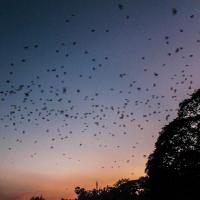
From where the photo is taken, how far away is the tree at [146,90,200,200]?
21.0 m

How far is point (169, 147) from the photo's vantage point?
72.9ft

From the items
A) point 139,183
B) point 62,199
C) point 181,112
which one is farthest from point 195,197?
point 62,199

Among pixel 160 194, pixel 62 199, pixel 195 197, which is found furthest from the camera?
pixel 62 199

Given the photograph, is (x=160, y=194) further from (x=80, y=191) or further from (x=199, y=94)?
(x=80, y=191)

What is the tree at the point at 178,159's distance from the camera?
69.0 ft

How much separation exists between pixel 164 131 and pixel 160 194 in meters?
3.97

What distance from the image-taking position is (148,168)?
23.2 metres

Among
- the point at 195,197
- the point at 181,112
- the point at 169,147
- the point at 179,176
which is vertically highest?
the point at 181,112

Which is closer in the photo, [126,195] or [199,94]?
[199,94]

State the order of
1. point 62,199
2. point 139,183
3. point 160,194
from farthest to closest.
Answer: point 62,199 → point 139,183 → point 160,194

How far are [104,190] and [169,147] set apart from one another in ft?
239

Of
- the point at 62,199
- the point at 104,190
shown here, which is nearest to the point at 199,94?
the point at 62,199

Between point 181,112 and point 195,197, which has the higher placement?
point 181,112

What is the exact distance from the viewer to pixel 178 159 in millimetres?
21609
